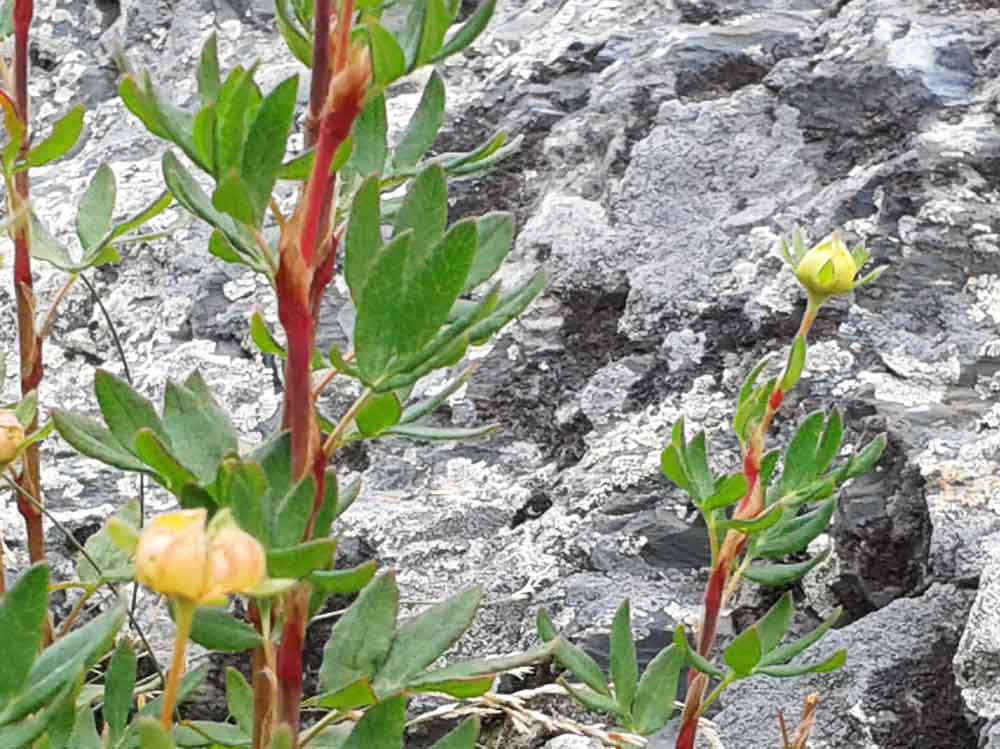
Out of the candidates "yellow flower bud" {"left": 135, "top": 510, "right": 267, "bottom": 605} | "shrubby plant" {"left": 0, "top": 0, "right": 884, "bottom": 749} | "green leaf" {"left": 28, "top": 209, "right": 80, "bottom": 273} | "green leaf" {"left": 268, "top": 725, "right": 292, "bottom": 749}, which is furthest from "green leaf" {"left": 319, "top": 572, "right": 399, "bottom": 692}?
"green leaf" {"left": 28, "top": 209, "right": 80, "bottom": 273}

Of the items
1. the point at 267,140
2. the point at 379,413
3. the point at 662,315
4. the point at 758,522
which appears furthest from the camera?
the point at 662,315

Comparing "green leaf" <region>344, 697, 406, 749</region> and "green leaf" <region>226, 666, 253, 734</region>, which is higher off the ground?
"green leaf" <region>344, 697, 406, 749</region>

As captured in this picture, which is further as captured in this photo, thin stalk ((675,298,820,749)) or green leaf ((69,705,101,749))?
thin stalk ((675,298,820,749))

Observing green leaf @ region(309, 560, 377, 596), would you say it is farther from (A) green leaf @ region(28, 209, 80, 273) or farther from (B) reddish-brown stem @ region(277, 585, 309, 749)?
(A) green leaf @ region(28, 209, 80, 273)

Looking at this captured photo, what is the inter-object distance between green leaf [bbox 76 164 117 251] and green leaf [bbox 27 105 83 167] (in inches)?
4.0

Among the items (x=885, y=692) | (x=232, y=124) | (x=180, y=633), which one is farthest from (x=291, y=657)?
(x=885, y=692)

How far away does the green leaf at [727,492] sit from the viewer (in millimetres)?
863

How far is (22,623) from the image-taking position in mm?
542

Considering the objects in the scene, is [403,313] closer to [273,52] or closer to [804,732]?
[804,732]

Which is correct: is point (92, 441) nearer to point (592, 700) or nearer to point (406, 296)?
point (406, 296)

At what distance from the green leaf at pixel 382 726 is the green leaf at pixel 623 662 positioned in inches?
13.0

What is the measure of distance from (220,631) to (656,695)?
1.38 feet

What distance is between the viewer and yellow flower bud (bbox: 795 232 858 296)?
0.87 m

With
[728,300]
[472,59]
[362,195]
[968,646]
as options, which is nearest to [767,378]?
[728,300]
